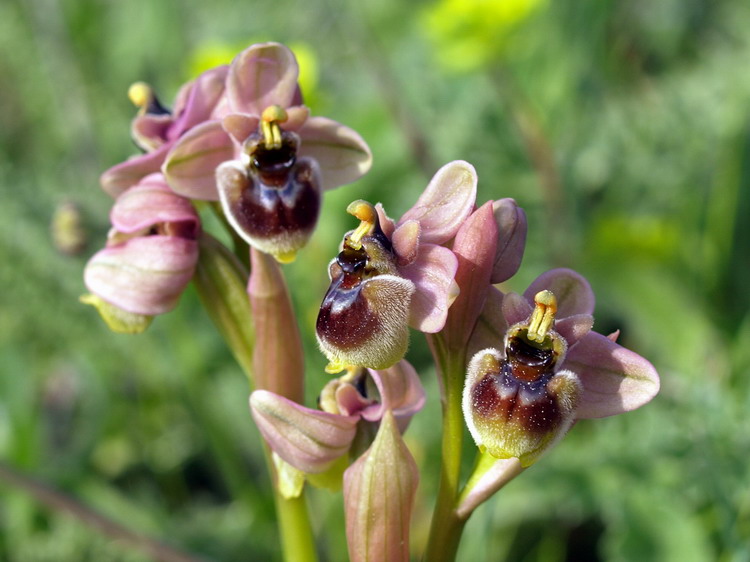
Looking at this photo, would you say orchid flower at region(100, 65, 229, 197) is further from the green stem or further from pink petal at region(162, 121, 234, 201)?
the green stem

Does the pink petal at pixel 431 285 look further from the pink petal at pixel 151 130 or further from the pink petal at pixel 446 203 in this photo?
the pink petal at pixel 151 130

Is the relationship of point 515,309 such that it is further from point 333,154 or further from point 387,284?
point 333,154

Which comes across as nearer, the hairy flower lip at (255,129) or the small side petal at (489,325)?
the small side petal at (489,325)

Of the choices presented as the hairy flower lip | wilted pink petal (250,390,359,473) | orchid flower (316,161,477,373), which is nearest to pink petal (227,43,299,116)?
the hairy flower lip

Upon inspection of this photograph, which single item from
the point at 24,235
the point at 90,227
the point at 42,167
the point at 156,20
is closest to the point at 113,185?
the point at 90,227

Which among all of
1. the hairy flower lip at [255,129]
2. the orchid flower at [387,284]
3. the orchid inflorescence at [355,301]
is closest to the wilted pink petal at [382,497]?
the orchid inflorescence at [355,301]

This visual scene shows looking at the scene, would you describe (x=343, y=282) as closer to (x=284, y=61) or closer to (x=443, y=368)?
(x=443, y=368)

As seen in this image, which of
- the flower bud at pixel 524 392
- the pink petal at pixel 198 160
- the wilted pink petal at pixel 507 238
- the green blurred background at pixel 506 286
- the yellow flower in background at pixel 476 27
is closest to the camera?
the flower bud at pixel 524 392
